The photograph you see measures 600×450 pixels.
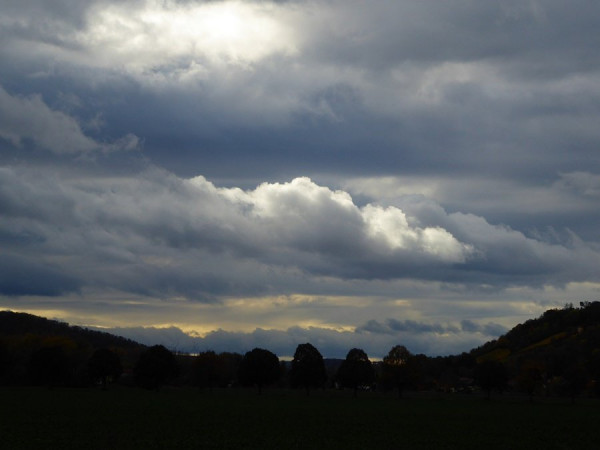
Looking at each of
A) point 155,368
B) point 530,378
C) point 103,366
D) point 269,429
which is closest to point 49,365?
point 103,366

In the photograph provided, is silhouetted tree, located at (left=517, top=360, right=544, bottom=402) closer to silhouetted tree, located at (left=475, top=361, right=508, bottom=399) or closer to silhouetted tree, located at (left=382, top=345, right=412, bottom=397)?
silhouetted tree, located at (left=475, top=361, right=508, bottom=399)

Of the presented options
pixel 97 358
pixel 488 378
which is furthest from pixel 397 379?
pixel 97 358

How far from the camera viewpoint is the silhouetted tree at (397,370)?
153625mm

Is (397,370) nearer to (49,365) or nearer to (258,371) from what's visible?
(258,371)

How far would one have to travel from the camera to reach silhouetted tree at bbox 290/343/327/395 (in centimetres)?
15100

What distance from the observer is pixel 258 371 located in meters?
150

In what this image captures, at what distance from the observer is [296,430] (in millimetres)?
57625

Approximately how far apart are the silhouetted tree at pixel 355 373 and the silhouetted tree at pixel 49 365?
5943 centimetres

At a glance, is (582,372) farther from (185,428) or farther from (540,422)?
(185,428)

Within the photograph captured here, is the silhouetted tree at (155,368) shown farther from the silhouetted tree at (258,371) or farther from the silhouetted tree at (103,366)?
the silhouetted tree at (258,371)

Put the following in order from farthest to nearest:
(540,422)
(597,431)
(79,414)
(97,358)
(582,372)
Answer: (97,358) → (582,372) → (540,422) → (79,414) → (597,431)

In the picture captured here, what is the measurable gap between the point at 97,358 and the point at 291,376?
42.4 metres

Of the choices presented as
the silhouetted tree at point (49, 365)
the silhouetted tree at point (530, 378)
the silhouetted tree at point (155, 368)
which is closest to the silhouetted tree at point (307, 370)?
the silhouetted tree at point (155, 368)

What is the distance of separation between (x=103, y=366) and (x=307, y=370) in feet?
145
